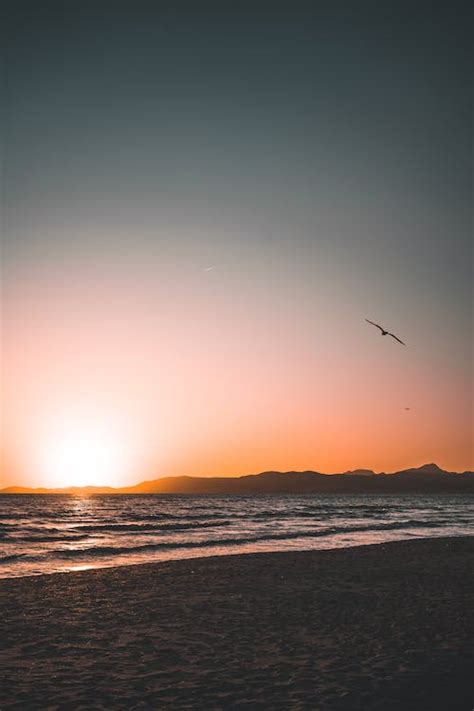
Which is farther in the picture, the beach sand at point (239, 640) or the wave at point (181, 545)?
the wave at point (181, 545)

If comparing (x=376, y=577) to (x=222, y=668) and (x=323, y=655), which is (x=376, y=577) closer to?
(x=323, y=655)

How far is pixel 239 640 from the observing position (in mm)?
11031

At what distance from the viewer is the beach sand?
7844mm

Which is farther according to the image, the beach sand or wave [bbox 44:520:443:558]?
wave [bbox 44:520:443:558]

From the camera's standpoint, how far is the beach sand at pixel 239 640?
7.84 m

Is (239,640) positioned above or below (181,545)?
above

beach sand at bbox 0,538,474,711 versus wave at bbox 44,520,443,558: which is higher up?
beach sand at bbox 0,538,474,711

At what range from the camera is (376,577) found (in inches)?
765

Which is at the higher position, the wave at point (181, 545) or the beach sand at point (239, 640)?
the beach sand at point (239, 640)

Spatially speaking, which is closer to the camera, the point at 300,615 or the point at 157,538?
the point at 300,615

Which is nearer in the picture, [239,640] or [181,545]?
[239,640]

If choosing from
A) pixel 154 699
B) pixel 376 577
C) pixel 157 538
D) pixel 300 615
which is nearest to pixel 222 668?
pixel 154 699

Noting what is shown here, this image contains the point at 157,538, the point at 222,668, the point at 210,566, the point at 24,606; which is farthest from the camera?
the point at 157,538

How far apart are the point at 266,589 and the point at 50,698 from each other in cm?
1022
